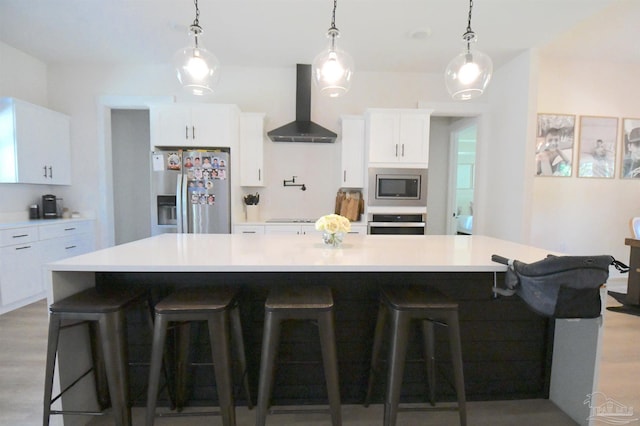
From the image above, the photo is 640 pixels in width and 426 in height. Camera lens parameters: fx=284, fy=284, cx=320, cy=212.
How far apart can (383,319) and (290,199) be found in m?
2.79

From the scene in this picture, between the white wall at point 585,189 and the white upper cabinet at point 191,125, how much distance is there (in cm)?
409

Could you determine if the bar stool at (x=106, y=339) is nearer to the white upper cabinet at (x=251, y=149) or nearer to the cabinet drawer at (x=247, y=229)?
the cabinet drawer at (x=247, y=229)

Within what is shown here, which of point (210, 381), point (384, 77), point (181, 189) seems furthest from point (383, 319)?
point (384, 77)

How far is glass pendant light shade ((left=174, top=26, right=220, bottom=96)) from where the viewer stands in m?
1.77

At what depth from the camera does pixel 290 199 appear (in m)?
4.05

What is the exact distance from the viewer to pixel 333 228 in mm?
1685

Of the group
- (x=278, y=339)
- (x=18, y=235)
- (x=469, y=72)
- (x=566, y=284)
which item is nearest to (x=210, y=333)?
(x=278, y=339)

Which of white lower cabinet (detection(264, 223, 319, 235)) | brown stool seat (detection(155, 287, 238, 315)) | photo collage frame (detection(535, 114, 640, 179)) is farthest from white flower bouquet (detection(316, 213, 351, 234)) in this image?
photo collage frame (detection(535, 114, 640, 179))

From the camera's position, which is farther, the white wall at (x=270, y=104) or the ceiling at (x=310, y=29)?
the white wall at (x=270, y=104)

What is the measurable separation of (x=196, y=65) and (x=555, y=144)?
4373 mm

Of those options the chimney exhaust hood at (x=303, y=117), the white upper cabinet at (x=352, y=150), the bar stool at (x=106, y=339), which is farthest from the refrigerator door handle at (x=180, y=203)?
the bar stool at (x=106, y=339)

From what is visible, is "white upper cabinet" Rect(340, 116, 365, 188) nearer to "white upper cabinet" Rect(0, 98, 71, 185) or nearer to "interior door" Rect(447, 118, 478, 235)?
"interior door" Rect(447, 118, 478, 235)

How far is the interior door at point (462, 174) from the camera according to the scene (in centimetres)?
442

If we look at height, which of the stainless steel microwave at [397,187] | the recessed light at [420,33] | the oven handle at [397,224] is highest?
the recessed light at [420,33]
